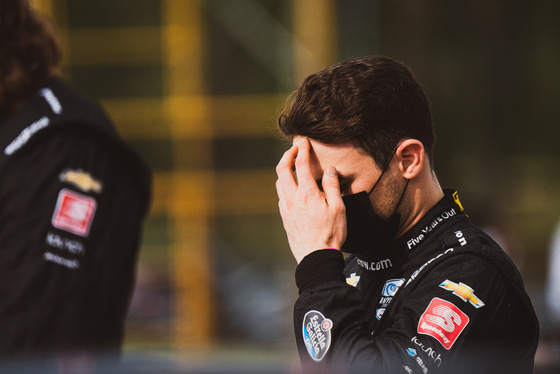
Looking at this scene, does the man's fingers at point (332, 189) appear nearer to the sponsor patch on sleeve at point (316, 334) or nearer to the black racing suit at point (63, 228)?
the sponsor patch on sleeve at point (316, 334)

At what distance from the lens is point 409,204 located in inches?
84.0

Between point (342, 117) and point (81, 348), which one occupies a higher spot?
point (342, 117)

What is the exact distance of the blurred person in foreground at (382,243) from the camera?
6.08 ft

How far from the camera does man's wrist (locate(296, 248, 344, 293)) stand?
196 centimetres

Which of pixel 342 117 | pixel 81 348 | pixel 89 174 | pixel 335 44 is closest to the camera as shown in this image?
pixel 342 117

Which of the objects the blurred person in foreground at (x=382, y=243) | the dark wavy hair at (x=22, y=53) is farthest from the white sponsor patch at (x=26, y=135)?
the blurred person in foreground at (x=382, y=243)

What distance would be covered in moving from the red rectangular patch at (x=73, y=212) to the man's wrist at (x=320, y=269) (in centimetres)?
79

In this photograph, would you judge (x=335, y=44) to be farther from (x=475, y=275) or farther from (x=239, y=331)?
(x=475, y=275)

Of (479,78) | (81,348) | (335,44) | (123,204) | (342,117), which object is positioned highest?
(342,117)

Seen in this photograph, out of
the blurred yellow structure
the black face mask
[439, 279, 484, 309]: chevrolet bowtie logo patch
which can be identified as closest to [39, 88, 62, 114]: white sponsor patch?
the black face mask

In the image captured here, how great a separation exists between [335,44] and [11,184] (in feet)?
21.8

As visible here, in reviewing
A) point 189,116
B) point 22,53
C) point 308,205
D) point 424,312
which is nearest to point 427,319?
point 424,312

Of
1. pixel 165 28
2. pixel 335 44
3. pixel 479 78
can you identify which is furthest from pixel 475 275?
pixel 479 78

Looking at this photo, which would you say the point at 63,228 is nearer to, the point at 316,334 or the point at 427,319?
the point at 316,334
